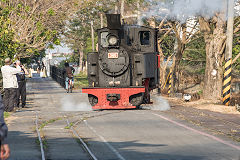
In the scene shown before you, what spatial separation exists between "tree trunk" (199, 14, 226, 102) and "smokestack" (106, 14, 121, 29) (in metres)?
7.39

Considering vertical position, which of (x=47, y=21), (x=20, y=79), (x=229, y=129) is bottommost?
(x=229, y=129)

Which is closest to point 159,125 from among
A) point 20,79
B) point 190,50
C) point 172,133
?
point 172,133

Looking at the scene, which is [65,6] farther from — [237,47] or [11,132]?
[11,132]

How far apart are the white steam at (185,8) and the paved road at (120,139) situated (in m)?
9.41

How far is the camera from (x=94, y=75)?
16.3m

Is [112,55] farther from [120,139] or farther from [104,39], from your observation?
[120,139]

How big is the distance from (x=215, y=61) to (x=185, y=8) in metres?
4.20

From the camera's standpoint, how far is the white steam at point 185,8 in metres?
21.8

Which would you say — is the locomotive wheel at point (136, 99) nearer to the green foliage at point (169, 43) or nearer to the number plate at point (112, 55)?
the number plate at point (112, 55)

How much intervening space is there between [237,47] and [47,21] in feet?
44.0

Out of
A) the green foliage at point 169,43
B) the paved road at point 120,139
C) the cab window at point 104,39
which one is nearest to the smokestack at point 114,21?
the cab window at point 104,39

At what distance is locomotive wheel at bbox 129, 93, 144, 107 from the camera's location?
640 inches

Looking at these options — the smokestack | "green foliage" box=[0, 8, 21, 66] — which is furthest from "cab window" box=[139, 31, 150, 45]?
"green foliage" box=[0, 8, 21, 66]

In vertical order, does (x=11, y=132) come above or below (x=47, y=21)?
below
